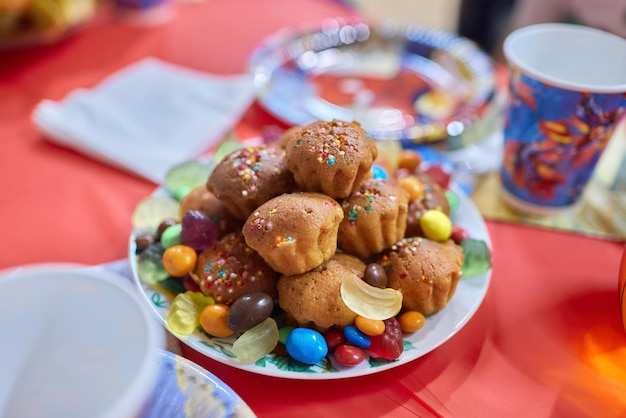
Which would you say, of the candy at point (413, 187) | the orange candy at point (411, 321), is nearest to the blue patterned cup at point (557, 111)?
the candy at point (413, 187)

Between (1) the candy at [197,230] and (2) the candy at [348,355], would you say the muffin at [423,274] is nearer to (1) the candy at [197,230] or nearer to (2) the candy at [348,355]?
(2) the candy at [348,355]

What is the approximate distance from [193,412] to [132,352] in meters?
0.15

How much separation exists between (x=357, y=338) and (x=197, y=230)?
211 millimetres

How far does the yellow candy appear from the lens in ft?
2.06

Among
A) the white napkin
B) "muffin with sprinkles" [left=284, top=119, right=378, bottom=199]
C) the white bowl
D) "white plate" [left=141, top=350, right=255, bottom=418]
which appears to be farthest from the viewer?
the white napkin

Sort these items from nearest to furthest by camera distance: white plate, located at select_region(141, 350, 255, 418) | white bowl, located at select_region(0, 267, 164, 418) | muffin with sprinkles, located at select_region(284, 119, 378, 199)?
white bowl, located at select_region(0, 267, 164, 418) < white plate, located at select_region(141, 350, 255, 418) < muffin with sprinkles, located at select_region(284, 119, 378, 199)

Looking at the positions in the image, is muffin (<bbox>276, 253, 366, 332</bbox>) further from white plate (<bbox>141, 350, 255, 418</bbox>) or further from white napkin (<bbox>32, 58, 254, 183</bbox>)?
white napkin (<bbox>32, 58, 254, 183</bbox>)

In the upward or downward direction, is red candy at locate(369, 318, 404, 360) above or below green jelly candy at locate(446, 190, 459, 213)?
above

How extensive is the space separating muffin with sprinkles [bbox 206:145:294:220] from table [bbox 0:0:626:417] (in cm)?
16

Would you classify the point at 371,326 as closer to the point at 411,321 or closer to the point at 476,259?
the point at 411,321

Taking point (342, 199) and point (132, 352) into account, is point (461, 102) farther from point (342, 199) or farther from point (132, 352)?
point (132, 352)

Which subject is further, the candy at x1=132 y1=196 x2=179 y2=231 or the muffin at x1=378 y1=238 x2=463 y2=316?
the candy at x1=132 y1=196 x2=179 y2=231

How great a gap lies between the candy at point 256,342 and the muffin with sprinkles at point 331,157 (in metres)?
0.15

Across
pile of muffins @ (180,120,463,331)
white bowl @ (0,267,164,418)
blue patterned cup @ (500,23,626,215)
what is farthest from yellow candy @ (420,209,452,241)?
white bowl @ (0,267,164,418)
